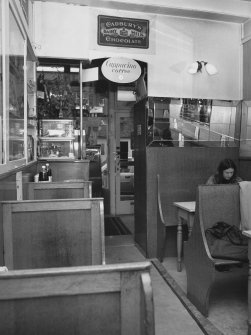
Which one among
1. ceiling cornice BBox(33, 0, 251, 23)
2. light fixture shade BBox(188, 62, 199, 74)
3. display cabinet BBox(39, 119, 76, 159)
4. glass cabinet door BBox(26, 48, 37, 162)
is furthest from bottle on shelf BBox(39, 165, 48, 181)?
light fixture shade BBox(188, 62, 199, 74)

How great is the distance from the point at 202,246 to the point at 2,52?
7.11 feet

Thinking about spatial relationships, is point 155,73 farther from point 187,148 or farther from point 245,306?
point 245,306

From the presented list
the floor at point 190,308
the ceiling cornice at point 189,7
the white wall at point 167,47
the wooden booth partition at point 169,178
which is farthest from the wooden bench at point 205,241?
the ceiling cornice at point 189,7

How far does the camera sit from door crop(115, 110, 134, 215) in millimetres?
6961

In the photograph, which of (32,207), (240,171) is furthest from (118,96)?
(32,207)

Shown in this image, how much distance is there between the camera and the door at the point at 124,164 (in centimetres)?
696

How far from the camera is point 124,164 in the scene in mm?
7055

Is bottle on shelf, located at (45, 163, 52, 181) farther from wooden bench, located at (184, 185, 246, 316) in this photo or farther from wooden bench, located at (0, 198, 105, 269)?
wooden bench, located at (0, 198, 105, 269)

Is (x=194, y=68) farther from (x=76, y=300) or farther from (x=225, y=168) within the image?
(x=76, y=300)

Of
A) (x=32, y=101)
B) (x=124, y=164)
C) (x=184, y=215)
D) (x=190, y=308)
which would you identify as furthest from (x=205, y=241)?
(x=124, y=164)

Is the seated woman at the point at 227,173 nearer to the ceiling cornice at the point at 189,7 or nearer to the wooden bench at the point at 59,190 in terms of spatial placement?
the wooden bench at the point at 59,190

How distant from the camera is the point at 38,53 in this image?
4176 millimetres

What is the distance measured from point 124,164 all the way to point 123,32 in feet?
10.4

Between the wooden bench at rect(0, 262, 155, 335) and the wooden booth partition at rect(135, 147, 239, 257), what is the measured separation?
3390 mm
